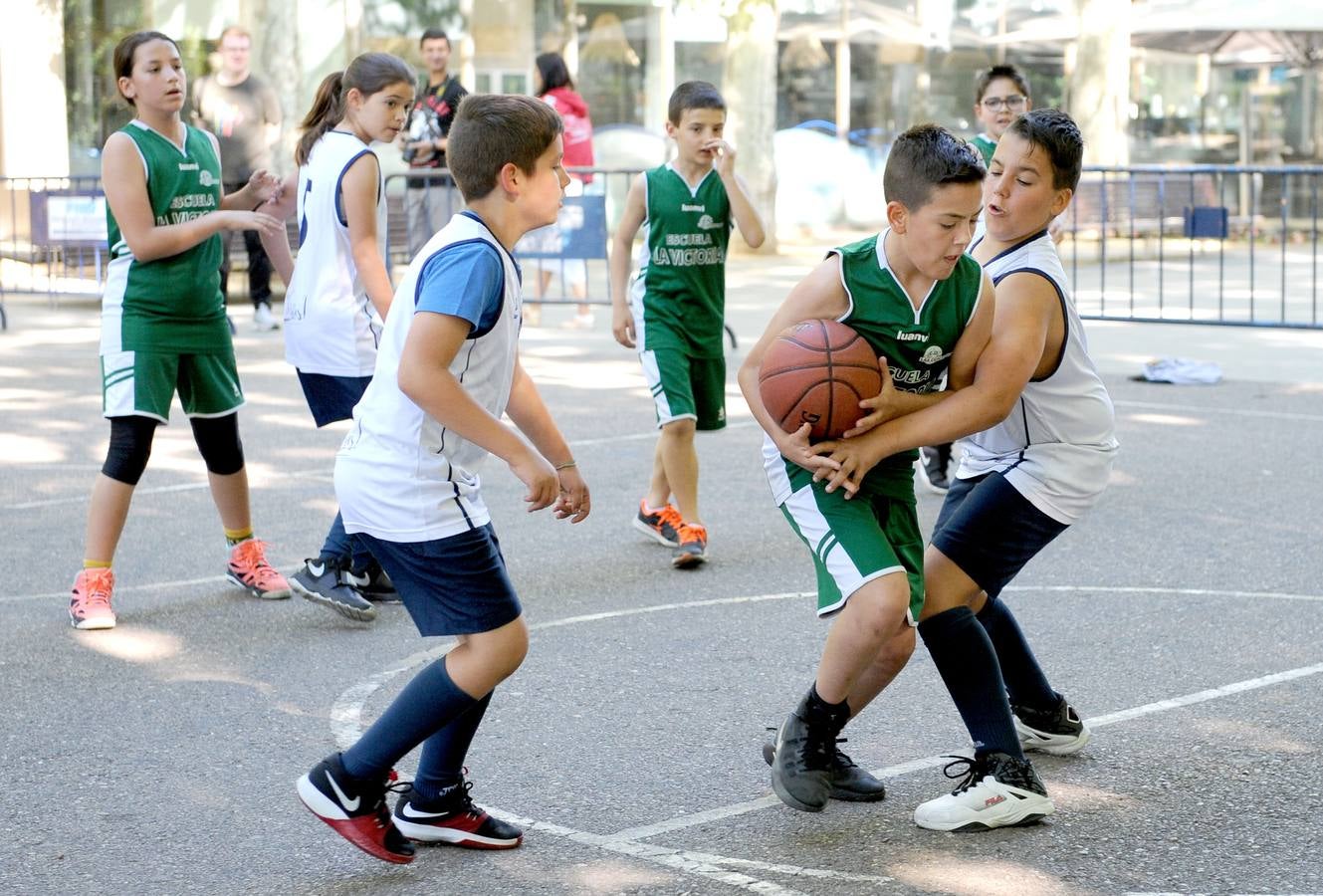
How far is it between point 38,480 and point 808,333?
6033mm

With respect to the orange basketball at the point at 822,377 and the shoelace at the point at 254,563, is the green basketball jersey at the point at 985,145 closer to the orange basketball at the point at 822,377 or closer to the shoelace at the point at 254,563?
the shoelace at the point at 254,563

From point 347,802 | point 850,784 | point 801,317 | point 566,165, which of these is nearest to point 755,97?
point 566,165

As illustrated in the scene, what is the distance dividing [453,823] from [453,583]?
2.00 ft

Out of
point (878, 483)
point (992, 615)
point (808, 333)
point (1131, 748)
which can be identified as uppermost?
point (808, 333)

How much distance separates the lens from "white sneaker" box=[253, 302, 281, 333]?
50.0 ft

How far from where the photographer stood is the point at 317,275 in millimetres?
6508

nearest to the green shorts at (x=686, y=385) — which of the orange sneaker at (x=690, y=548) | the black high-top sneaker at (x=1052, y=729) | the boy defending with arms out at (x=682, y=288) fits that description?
the boy defending with arms out at (x=682, y=288)

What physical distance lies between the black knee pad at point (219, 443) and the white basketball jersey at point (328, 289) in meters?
0.37

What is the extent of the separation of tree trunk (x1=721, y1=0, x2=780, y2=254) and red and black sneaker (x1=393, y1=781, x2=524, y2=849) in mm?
18214

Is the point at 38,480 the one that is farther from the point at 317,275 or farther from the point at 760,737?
the point at 760,737

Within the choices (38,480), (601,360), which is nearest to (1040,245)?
(38,480)

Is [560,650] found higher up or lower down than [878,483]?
lower down

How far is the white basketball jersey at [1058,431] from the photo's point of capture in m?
4.52

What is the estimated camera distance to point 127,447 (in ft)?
21.0
